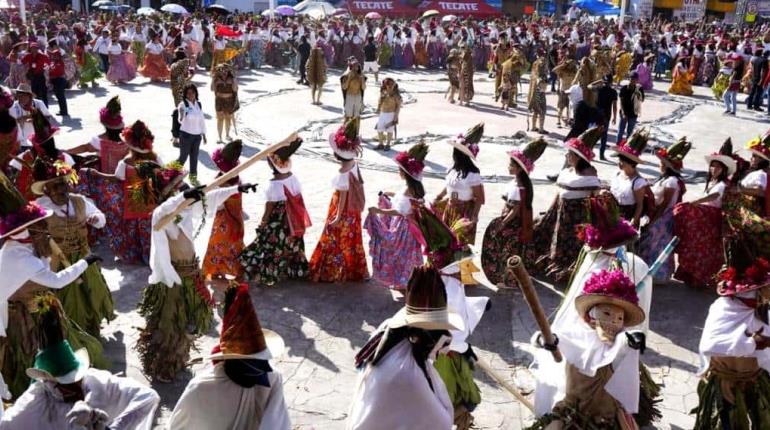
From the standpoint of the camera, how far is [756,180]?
867cm

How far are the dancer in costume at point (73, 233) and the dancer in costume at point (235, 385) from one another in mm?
3225

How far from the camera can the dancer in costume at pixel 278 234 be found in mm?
8391

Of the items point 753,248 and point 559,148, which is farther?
point 559,148

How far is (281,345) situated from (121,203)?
18.2 feet

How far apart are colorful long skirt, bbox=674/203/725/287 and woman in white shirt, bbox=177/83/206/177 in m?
7.43

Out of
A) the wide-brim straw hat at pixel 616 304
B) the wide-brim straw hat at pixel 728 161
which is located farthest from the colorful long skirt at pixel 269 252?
the wide-brim straw hat at pixel 728 161

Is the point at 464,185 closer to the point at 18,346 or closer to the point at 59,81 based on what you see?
the point at 18,346

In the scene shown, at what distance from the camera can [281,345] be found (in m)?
4.34

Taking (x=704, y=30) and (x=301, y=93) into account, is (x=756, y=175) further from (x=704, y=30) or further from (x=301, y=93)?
(x=704, y=30)

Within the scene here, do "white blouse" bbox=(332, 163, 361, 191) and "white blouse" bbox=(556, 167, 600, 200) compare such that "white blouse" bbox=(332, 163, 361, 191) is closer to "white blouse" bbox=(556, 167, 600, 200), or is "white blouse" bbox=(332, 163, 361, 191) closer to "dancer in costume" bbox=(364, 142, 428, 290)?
"dancer in costume" bbox=(364, 142, 428, 290)

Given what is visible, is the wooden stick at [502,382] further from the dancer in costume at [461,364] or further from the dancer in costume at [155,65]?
the dancer in costume at [155,65]

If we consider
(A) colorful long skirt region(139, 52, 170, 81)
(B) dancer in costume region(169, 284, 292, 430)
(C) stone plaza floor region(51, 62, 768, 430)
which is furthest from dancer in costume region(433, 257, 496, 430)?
(A) colorful long skirt region(139, 52, 170, 81)

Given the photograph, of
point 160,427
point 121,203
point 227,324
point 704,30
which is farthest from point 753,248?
point 704,30

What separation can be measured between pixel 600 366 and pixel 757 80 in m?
18.8
